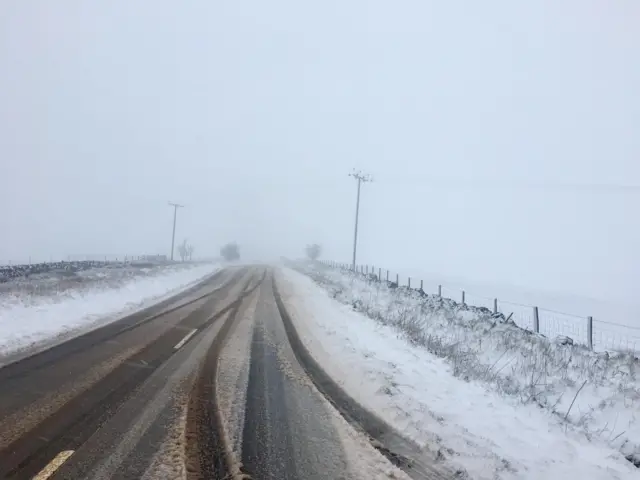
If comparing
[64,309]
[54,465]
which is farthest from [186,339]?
[54,465]

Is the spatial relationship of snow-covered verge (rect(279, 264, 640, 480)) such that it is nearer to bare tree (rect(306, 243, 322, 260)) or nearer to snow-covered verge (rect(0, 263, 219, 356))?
snow-covered verge (rect(0, 263, 219, 356))

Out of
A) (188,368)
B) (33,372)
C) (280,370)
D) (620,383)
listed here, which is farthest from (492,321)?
(33,372)

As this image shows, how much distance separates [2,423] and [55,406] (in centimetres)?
71

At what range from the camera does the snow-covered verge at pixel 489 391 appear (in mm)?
5465

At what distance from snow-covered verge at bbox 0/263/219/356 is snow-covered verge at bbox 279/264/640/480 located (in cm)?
654

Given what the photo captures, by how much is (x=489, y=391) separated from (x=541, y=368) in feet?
11.9

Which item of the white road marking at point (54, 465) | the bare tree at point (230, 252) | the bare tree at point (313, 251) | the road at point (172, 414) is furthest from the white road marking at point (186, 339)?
the bare tree at point (313, 251)

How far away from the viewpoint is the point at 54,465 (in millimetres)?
4426

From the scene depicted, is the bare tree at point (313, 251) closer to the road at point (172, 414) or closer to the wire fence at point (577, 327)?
the wire fence at point (577, 327)

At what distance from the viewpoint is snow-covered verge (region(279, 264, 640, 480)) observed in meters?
5.46

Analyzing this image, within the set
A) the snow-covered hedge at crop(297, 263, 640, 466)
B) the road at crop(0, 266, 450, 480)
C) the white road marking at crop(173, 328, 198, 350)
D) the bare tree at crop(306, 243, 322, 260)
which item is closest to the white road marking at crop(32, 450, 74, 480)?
the road at crop(0, 266, 450, 480)

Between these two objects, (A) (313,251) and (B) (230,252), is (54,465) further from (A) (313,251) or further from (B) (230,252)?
(A) (313,251)

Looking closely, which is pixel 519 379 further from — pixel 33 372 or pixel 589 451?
pixel 33 372

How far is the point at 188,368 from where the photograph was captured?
865 cm
